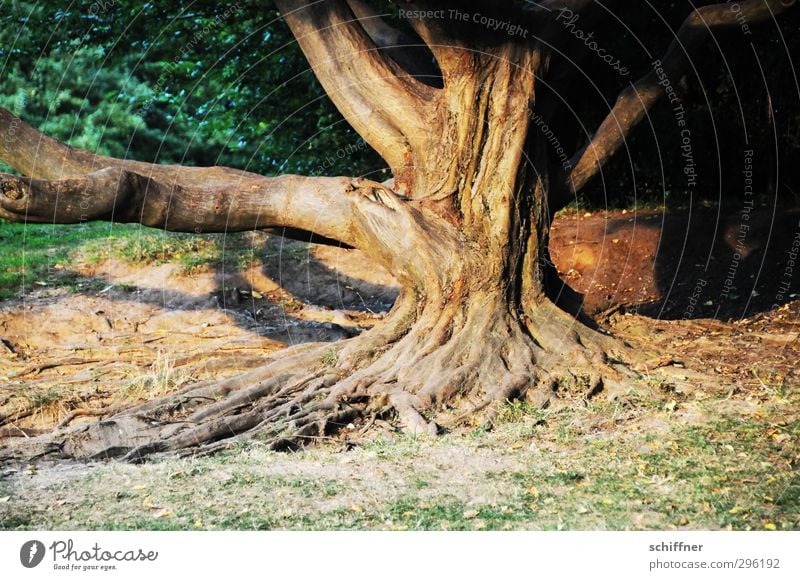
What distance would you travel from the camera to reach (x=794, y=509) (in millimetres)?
5723

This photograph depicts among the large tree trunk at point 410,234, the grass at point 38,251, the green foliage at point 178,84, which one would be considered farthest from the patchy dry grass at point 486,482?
the green foliage at point 178,84

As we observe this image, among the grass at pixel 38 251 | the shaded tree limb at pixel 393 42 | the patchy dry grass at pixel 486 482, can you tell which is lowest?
the patchy dry grass at pixel 486 482

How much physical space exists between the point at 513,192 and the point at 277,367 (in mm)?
2504

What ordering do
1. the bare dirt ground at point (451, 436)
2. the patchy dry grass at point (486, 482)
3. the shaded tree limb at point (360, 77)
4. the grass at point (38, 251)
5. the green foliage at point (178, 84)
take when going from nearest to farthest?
the patchy dry grass at point (486, 482), the bare dirt ground at point (451, 436), the shaded tree limb at point (360, 77), the grass at point (38, 251), the green foliage at point (178, 84)

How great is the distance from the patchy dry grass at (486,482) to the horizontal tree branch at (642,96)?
2.63 m

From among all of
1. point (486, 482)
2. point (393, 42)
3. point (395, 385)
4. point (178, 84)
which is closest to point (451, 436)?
point (395, 385)

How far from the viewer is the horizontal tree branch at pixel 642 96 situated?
30.1ft

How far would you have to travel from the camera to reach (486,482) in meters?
6.38

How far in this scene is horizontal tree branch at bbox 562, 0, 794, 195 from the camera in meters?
9.19

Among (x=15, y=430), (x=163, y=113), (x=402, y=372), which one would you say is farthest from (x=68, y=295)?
(x=163, y=113)
